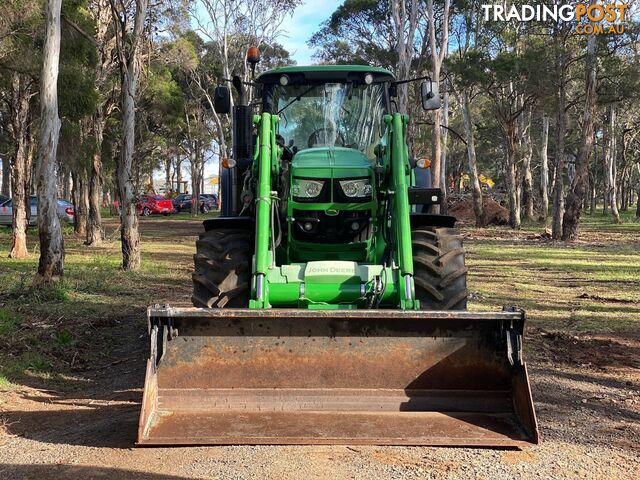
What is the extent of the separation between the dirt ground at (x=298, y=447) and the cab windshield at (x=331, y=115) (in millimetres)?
2815

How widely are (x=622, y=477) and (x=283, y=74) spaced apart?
4.94 m

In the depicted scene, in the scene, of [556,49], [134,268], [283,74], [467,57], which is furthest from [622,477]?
[467,57]

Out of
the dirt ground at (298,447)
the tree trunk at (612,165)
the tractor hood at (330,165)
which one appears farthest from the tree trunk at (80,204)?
the tree trunk at (612,165)

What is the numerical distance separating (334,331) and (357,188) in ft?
5.32

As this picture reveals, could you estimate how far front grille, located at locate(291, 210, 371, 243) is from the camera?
6.29 m

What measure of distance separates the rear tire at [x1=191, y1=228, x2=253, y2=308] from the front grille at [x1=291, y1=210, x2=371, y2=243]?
0.53m

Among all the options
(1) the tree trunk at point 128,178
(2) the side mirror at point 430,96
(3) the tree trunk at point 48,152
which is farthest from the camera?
(1) the tree trunk at point 128,178

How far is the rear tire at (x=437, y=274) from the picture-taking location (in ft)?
19.8

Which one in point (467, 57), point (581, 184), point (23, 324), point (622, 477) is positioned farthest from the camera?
point (467, 57)

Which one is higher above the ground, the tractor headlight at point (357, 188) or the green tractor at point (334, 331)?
the tractor headlight at point (357, 188)

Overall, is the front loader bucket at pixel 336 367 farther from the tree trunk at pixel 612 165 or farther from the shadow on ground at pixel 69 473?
the tree trunk at pixel 612 165

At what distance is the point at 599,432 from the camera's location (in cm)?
499

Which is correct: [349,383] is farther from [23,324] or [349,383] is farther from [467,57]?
[467,57]

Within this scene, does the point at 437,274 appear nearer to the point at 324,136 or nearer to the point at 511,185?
the point at 324,136
